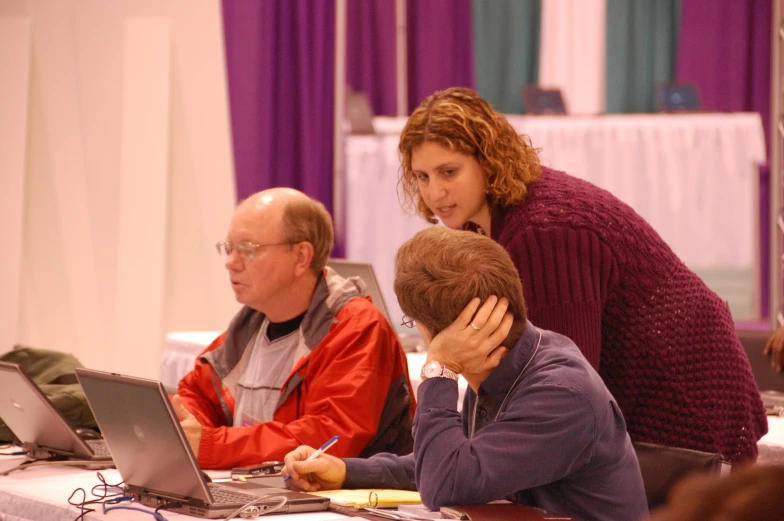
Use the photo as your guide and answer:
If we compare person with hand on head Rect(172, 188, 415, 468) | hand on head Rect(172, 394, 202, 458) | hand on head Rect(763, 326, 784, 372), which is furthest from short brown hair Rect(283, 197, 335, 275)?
hand on head Rect(763, 326, 784, 372)

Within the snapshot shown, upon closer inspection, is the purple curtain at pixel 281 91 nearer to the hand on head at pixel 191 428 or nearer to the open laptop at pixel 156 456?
the hand on head at pixel 191 428

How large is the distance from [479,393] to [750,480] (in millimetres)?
1301

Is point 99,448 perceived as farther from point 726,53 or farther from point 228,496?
point 726,53

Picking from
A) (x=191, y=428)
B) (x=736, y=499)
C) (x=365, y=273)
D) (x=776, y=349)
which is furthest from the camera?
(x=365, y=273)

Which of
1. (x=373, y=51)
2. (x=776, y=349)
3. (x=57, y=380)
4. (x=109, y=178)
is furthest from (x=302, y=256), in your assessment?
(x=373, y=51)

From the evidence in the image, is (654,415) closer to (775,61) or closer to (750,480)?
(750,480)

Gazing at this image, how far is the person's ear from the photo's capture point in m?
2.71

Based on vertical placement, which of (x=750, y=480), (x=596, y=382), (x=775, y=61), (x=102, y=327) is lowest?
(x=102, y=327)

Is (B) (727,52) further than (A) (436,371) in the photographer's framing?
Yes

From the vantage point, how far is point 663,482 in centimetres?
192

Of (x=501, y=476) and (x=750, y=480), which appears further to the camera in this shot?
(x=501, y=476)

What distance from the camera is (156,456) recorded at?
1.92 meters

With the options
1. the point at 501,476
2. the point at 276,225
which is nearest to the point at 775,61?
the point at 276,225

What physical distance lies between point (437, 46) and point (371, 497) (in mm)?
5320
